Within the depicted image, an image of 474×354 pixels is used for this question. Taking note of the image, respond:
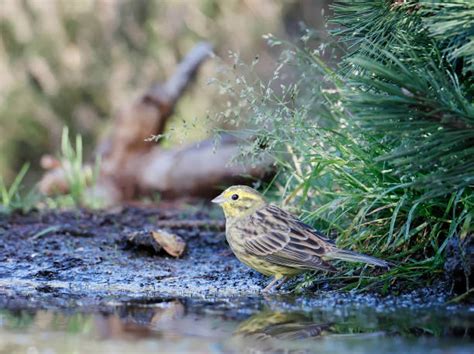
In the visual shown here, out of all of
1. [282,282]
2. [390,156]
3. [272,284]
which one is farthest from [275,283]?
[390,156]

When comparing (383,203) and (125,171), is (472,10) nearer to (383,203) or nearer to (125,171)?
(383,203)

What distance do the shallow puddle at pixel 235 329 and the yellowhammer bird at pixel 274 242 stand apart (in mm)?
461

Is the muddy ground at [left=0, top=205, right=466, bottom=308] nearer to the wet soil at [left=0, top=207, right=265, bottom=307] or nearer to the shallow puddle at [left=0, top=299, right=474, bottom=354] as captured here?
the wet soil at [left=0, top=207, right=265, bottom=307]

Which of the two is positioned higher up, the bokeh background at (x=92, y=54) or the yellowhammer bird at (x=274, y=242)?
the bokeh background at (x=92, y=54)

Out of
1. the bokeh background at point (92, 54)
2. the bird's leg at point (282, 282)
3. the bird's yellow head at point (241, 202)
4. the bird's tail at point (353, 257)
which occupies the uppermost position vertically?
the bokeh background at point (92, 54)

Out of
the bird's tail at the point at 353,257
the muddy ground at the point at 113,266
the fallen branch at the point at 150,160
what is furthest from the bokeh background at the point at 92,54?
the bird's tail at the point at 353,257

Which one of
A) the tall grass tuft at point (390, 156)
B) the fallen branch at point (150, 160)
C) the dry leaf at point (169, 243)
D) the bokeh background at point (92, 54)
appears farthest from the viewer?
the bokeh background at point (92, 54)

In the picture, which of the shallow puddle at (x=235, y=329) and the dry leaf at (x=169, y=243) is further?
the dry leaf at (x=169, y=243)

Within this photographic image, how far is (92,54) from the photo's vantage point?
1357cm

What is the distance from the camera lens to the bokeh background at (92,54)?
12906 millimetres

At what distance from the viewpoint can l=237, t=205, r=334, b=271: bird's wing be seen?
4617 mm

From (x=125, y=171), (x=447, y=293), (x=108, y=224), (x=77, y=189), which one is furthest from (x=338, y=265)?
(x=125, y=171)

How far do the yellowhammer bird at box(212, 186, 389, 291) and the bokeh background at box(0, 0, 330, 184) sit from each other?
740 centimetres

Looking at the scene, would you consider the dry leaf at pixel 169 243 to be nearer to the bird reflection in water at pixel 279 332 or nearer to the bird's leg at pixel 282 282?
the bird's leg at pixel 282 282
